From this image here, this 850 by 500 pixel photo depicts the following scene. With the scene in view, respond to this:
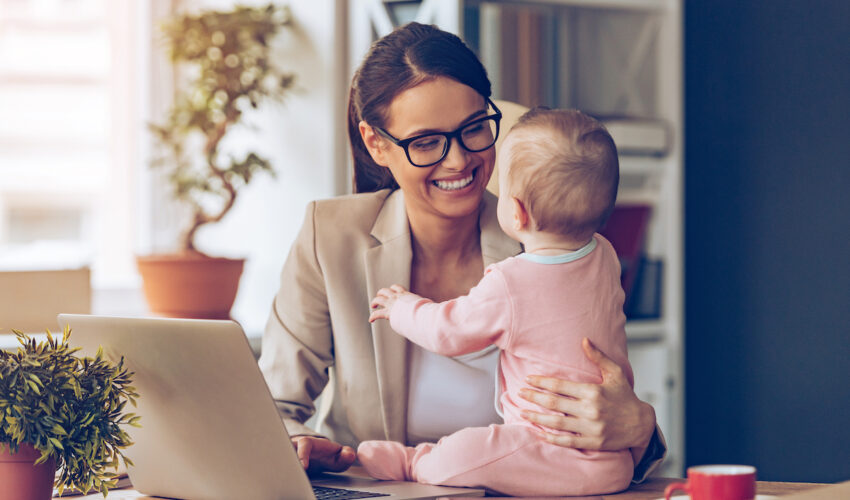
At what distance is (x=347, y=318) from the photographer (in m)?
1.62

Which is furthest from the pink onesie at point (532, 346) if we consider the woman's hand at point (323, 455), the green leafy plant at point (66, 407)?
the green leafy plant at point (66, 407)

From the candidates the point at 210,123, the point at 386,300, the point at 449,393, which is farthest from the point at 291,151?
the point at 386,300

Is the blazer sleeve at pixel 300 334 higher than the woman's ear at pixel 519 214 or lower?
lower

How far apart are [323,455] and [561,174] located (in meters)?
0.51

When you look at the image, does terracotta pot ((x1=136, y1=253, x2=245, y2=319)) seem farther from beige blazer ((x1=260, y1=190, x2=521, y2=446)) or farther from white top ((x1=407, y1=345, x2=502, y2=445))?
white top ((x1=407, y1=345, x2=502, y2=445))

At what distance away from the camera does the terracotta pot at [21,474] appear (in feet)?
3.56

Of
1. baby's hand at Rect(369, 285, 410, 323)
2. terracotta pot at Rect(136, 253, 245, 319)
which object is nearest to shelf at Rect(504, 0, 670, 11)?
terracotta pot at Rect(136, 253, 245, 319)

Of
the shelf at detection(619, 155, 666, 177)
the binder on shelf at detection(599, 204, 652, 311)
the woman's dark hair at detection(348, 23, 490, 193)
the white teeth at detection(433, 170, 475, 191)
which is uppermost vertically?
the woman's dark hair at detection(348, 23, 490, 193)

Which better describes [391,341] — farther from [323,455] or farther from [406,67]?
[406,67]

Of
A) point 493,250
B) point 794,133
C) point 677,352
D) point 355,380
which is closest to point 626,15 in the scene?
point 794,133

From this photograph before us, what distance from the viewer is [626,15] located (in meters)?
3.03

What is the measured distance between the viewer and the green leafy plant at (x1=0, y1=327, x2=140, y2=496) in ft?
3.51

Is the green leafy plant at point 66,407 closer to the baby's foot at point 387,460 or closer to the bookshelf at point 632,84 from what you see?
the baby's foot at point 387,460

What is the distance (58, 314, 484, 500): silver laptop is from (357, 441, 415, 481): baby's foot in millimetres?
42
